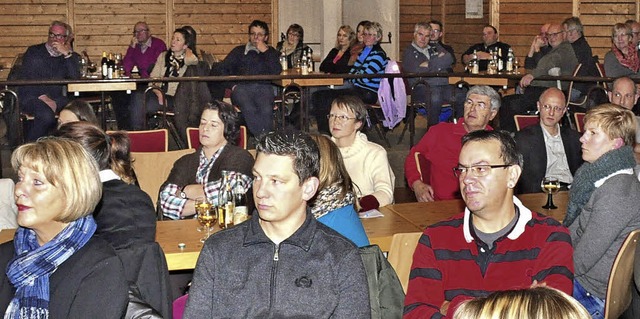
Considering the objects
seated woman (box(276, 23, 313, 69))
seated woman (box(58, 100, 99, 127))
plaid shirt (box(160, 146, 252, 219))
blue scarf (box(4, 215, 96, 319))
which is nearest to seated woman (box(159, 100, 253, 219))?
plaid shirt (box(160, 146, 252, 219))

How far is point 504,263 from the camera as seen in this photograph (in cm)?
345

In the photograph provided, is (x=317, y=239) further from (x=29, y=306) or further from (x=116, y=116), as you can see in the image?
(x=116, y=116)

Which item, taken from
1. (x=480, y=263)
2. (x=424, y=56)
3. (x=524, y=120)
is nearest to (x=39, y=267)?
(x=480, y=263)

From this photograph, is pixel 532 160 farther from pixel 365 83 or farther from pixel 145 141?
pixel 365 83

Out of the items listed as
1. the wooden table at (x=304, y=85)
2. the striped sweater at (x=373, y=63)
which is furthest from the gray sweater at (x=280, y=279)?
the striped sweater at (x=373, y=63)

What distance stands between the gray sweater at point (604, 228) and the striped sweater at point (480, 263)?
0.68m

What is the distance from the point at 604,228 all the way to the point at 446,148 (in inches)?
86.9

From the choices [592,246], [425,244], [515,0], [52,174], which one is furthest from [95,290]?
[515,0]

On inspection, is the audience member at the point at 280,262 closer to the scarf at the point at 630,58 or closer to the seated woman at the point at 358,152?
the seated woman at the point at 358,152

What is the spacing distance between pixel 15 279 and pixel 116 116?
22.3 feet

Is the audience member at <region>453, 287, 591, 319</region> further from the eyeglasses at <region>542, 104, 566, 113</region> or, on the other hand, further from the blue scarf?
the eyeglasses at <region>542, 104, 566, 113</region>

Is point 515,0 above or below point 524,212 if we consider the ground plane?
above

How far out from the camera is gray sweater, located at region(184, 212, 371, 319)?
3.10m

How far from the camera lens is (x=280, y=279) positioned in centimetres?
312
